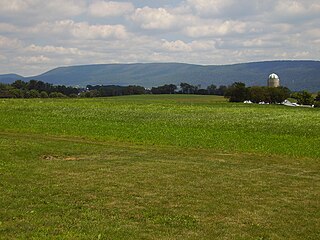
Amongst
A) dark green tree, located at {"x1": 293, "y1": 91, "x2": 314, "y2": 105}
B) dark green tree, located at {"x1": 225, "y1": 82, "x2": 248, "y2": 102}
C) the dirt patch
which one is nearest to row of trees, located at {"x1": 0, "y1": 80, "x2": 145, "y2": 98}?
dark green tree, located at {"x1": 225, "y1": 82, "x2": 248, "y2": 102}

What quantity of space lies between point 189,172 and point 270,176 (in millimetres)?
3383

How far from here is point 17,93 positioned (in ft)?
426

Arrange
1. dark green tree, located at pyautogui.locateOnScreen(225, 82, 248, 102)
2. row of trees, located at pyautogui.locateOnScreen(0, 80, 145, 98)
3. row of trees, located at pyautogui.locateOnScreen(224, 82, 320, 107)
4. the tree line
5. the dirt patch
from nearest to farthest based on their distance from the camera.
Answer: the dirt patch < row of trees, located at pyautogui.locateOnScreen(224, 82, 320, 107) < dark green tree, located at pyautogui.locateOnScreen(225, 82, 248, 102) < the tree line < row of trees, located at pyautogui.locateOnScreen(0, 80, 145, 98)

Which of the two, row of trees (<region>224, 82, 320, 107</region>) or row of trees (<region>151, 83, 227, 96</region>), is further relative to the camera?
row of trees (<region>151, 83, 227, 96</region>)

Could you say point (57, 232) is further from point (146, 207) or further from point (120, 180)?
point (120, 180)

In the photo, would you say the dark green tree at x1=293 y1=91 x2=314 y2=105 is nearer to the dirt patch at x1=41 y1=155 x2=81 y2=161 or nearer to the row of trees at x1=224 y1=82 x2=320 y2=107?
the row of trees at x1=224 y1=82 x2=320 y2=107

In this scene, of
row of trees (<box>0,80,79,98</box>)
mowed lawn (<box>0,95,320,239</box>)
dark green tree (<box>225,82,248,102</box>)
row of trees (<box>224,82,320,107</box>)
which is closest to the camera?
mowed lawn (<box>0,95,320,239</box>)

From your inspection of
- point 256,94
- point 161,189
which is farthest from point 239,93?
→ point 161,189

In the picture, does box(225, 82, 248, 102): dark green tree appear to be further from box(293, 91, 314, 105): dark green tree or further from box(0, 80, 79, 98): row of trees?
box(0, 80, 79, 98): row of trees

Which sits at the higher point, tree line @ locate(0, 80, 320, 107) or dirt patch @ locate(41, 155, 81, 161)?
tree line @ locate(0, 80, 320, 107)

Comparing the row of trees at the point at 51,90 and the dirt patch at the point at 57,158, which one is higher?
the row of trees at the point at 51,90

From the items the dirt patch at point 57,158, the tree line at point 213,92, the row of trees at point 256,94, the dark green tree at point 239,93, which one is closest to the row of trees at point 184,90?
the tree line at point 213,92

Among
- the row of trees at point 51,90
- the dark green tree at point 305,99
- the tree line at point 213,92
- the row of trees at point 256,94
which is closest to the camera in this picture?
the row of trees at point 256,94

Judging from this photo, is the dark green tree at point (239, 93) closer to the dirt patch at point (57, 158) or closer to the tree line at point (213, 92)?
the tree line at point (213, 92)
